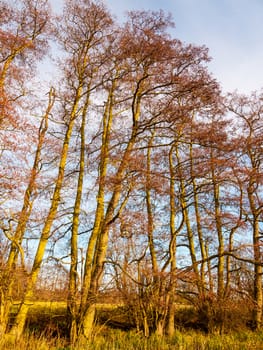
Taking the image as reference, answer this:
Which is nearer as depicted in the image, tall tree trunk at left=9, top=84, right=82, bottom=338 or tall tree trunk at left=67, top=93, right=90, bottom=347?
tall tree trunk at left=67, top=93, right=90, bottom=347

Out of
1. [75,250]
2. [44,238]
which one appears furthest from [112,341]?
[44,238]

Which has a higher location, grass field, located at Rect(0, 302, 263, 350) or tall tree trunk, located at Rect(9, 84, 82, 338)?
tall tree trunk, located at Rect(9, 84, 82, 338)

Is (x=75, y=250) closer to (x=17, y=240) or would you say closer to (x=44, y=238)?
(x=44, y=238)

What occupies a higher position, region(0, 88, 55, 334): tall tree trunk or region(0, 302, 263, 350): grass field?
region(0, 88, 55, 334): tall tree trunk

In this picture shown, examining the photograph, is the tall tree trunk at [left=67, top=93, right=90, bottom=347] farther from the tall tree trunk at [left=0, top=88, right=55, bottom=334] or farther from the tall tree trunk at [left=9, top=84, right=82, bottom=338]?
the tall tree trunk at [left=0, top=88, right=55, bottom=334]

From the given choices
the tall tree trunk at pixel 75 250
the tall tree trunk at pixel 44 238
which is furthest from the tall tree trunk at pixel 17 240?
the tall tree trunk at pixel 75 250

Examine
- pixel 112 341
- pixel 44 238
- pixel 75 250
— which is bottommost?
pixel 112 341

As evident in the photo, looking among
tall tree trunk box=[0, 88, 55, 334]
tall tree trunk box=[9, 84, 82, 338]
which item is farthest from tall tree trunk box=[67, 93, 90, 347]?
tall tree trunk box=[0, 88, 55, 334]

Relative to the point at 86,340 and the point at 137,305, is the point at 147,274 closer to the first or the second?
the point at 137,305

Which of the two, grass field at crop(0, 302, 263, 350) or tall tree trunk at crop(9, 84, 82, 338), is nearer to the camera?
grass field at crop(0, 302, 263, 350)

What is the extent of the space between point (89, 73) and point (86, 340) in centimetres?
995

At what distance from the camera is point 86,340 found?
8438 mm

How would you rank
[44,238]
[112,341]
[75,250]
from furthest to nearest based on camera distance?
[75,250] → [44,238] → [112,341]

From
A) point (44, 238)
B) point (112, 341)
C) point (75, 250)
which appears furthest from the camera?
point (75, 250)
